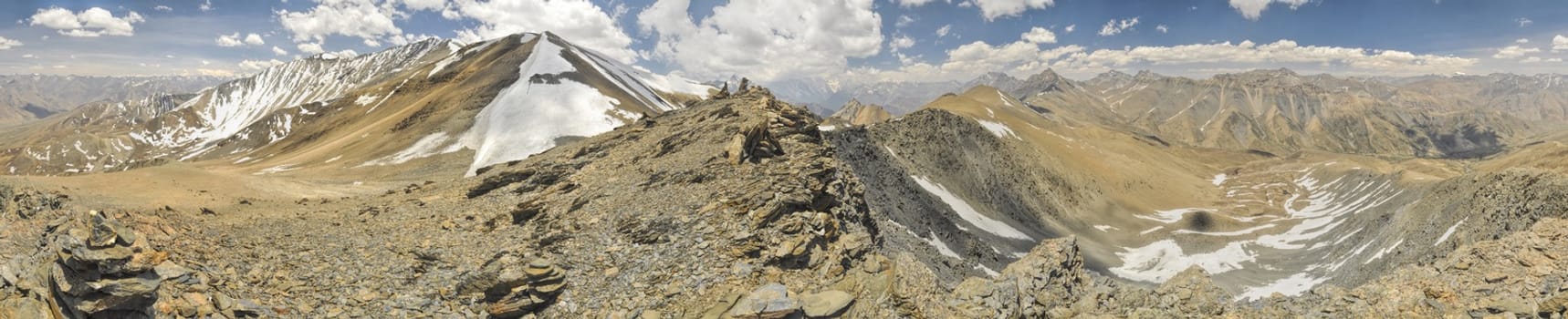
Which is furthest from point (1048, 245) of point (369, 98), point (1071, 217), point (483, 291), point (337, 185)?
point (369, 98)

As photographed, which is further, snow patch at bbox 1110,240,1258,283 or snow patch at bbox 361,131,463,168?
snow patch at bbox 1110,240,1258,283

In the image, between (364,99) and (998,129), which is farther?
(364,99)

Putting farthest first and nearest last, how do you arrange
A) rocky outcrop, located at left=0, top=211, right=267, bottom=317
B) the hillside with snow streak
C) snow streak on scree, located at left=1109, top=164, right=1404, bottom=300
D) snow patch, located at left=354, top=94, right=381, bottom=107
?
1. snow patch, located at left=354, top=94, right=381, bottom=107
2. the hillside with snow streak
3. snow streak on scree, located at left=1109, top=164, right=1404, bottom=300
4. rocky outcrop, located at left=0, top=211, right=267, bottom=317

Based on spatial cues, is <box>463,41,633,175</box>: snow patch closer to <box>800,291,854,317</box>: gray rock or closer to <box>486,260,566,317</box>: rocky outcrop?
<box>486,260,566,317</box>: rocky outcrop

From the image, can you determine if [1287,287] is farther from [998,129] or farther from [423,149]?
[423,149]

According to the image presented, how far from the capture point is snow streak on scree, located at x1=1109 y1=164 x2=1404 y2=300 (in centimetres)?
6253

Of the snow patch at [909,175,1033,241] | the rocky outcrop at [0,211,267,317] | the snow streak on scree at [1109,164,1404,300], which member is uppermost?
the rocky outcrop at [0,211,267,317]

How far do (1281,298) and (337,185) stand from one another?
187ft

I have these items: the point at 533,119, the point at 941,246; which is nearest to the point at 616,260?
the point at 941,246

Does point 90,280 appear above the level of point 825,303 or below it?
above

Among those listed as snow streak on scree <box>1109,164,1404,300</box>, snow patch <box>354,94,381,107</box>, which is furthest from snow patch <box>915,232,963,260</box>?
snow patch <box>354,94,381,107</box>

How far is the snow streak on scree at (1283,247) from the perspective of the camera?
62531 mm

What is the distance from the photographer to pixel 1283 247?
79562mm

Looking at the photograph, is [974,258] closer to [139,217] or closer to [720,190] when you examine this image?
[720,190]
